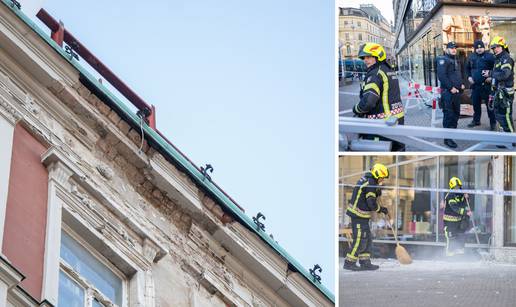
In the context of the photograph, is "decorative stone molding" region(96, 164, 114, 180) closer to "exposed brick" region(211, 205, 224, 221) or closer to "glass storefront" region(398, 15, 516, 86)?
"exposed brick" region(211, 205, 224, 221)

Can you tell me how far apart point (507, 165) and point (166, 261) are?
5.76 meters

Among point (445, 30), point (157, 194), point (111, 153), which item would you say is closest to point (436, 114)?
point (445, 30)

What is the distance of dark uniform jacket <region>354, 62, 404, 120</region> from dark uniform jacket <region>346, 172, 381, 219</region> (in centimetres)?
87

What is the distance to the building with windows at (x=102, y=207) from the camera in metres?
10.1

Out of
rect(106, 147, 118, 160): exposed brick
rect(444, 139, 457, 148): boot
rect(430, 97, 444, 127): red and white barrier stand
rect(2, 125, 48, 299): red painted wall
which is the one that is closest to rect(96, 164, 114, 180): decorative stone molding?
rect(106, 147, 118, 160): exposed brick

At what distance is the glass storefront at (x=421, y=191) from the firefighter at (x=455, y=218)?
0.24 feet

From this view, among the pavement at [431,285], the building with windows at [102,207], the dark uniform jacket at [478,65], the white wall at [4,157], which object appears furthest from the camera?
the dark uniform jacket at [478,65]

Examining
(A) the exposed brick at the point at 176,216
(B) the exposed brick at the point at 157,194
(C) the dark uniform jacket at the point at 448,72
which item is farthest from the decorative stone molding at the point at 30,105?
(C) the dark uniform jacket at the point at 448,72

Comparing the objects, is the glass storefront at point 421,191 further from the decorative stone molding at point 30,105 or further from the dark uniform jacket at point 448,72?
the decorative stone molding at point 30,105

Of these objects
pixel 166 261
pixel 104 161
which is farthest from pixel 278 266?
pixel 104 161

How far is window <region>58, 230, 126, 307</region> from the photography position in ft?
33.7

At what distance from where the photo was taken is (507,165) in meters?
15.2

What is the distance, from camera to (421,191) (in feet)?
50.8

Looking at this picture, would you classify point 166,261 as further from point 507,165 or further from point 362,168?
point 507,165
